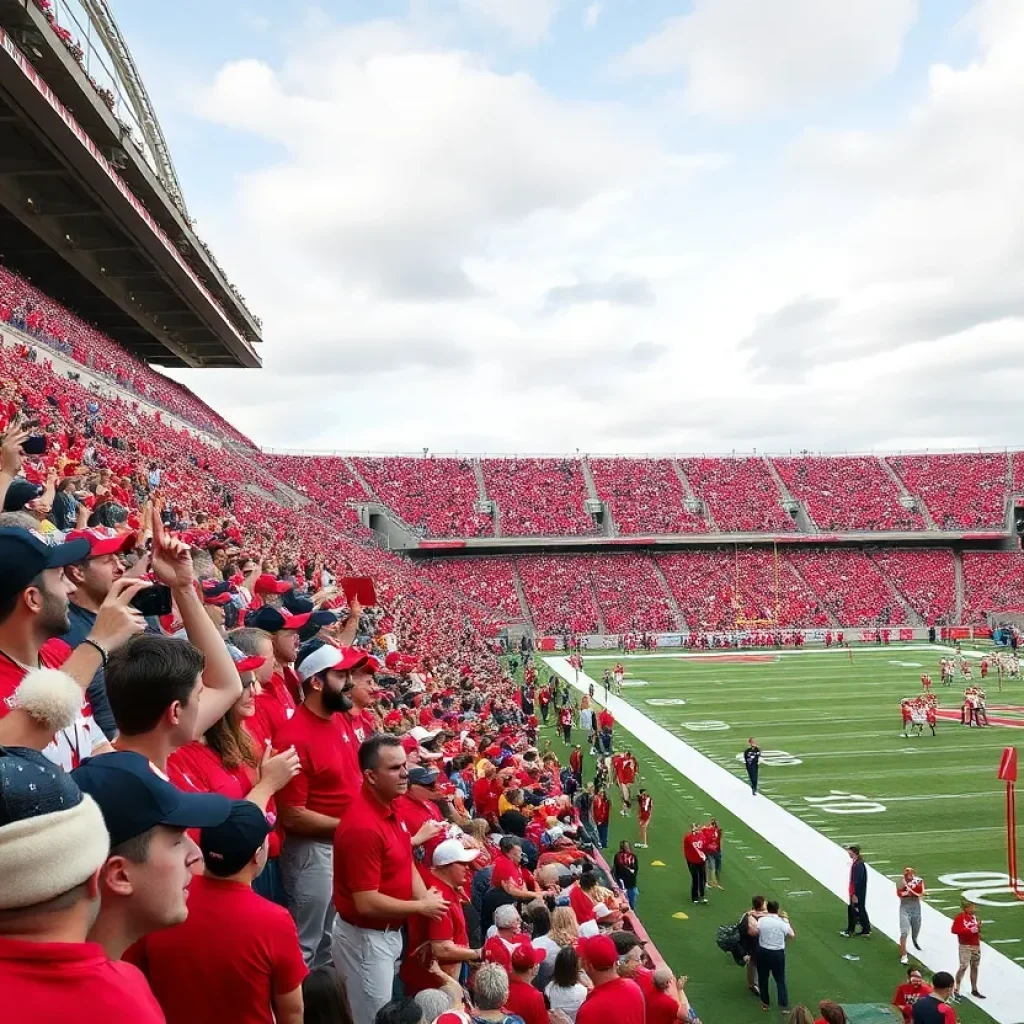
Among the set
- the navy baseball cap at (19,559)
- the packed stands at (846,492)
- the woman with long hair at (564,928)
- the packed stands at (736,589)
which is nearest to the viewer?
the navy baseball cap at (19,559)

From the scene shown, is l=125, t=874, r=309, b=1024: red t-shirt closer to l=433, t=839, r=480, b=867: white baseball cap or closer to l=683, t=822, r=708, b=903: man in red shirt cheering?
l=433, t=839, r=480, b=867: white baseball cap

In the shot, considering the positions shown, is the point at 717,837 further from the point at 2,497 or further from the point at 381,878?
the point at 2,497

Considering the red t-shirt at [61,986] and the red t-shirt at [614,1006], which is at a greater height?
the red t-shirt at [61,986]

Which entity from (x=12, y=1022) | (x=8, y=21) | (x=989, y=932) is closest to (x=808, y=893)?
(x=989, y=932)

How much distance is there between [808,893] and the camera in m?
11.1

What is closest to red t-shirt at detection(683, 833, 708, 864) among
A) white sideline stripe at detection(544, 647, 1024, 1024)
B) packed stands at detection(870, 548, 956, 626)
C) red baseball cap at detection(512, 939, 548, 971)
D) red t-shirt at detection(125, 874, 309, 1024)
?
white sideline stripe at detection(544, 647, 1024, 1024)

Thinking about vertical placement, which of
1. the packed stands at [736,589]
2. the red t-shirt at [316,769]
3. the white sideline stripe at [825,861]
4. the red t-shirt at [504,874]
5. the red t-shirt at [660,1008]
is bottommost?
the white sideline stripe at [825,861]

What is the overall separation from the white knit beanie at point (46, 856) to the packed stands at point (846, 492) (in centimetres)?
5271

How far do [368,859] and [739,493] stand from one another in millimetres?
51965

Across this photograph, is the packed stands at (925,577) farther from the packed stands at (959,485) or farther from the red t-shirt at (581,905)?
the red t-shirt at (581,905)

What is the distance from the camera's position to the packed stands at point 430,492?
48.2 m

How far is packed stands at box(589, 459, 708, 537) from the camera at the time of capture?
49812mm

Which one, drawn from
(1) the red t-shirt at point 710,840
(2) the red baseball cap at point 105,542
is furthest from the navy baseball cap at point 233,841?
(1) the red t-shirt at point 710,840

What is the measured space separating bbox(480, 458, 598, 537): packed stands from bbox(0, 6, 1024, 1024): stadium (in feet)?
0.76
